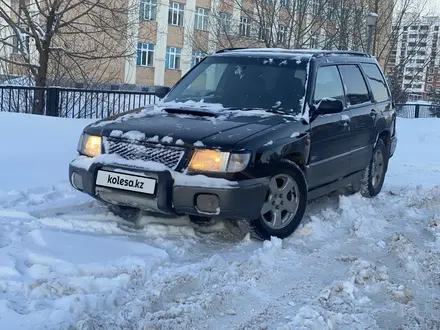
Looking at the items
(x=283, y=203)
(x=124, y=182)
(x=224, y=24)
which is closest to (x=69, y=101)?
(x=124, y=182)

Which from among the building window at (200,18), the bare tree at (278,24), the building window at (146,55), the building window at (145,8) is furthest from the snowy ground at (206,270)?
the building window at (200,18)

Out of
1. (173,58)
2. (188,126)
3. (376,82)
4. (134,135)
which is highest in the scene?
(173,58)

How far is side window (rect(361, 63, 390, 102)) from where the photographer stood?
24.3 feet

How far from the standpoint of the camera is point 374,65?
7734mm

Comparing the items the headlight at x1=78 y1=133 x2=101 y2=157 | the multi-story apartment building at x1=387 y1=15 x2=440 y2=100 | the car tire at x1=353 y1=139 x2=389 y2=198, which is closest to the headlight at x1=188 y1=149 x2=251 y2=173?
the headlight at x1=78 y1=133 x2=101 y2=157

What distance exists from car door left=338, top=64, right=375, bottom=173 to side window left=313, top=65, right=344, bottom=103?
0.48 ft

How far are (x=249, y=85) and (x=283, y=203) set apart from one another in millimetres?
1368

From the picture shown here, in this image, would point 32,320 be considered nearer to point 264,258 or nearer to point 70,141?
point 264,258

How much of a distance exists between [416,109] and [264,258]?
73.6ft

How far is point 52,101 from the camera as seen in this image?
1246 centimetres

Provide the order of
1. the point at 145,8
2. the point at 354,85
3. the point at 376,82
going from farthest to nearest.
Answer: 1. the point at 145,8
2. the point at 376,82
3. the point at 354,85

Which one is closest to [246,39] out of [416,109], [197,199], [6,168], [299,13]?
[299,13]

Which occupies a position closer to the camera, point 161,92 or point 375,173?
→ point 161,92

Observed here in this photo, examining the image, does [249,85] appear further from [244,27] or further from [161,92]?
[244,27]
